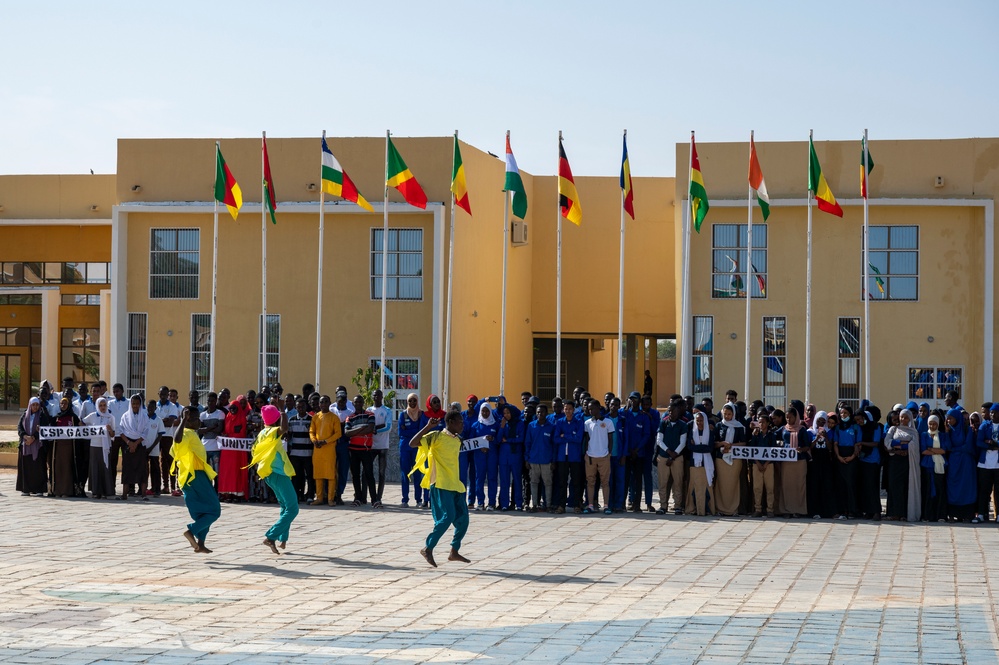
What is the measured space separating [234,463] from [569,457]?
514 centimetres

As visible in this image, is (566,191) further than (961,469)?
Yes

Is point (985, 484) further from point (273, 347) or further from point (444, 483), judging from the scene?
point (273, 347)

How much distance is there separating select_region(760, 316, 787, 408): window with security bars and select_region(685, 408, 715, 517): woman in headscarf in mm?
10409

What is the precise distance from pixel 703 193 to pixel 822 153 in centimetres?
410

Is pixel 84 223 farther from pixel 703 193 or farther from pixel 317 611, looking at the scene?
pixel 317 611

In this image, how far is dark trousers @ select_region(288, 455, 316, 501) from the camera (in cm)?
1952

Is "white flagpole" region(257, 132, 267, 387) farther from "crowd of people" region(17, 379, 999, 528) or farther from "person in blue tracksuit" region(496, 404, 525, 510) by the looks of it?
"person in blue tracksuit" region(496, 404, 525, 510)

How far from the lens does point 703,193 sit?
83.6ft

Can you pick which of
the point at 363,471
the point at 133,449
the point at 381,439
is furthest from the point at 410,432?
the point at 133,449

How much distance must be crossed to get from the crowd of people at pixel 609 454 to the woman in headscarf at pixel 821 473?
20 millimetres

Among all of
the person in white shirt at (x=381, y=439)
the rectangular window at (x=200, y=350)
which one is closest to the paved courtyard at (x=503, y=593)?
the person in white shirt at (x=381, y=439)

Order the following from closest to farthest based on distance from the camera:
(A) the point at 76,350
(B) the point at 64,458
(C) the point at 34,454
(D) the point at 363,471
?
(D) the point at 363,471
(B) the point at 64,458
(C) the point at 34,454
(A) the point at 76,350

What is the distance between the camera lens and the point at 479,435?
19000 mm

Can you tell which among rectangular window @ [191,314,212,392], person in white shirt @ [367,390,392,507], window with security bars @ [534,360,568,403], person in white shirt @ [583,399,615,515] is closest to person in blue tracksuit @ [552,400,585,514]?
person in white shirt @ [583,399,615,515]
